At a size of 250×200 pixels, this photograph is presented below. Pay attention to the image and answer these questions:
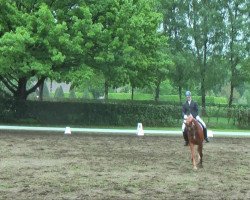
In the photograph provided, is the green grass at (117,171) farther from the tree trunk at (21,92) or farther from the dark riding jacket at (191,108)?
the tree trunk at (21,92)

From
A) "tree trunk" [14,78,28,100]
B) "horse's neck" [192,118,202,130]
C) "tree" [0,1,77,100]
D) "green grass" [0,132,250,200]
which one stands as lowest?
"green grass" [0,132,250,200]

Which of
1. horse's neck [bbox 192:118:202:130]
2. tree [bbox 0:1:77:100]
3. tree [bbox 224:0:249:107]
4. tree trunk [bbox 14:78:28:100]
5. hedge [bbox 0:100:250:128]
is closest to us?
horse's neck [bbox 192:118:202:130]

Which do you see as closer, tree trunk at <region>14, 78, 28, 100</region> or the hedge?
tree trunk at <region>14, 78, 28, 100</region>

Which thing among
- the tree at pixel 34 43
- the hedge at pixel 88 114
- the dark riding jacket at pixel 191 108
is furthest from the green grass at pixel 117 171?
the hedge at pixel 88 114

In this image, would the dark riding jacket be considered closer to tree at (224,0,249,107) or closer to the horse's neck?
the horse's neck

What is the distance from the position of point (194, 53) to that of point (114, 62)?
19408 millimetres

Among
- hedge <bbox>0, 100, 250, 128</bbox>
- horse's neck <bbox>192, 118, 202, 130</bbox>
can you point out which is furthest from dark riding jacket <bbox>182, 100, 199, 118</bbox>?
hedge <bbox>0, 100, 250, 128</bbox>

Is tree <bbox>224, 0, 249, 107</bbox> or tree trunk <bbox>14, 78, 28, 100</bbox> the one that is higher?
tree <bbox>224, 0, 249, 107</bbox>

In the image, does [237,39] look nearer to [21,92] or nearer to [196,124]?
[21,92]

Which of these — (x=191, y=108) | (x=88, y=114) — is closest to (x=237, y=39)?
(x=88, y=114)

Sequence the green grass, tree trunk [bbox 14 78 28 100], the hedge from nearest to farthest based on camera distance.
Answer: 1. the green grass
2. tree trunk [bbox 14 78 28 100]
3. the hedge

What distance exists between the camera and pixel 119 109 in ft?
121

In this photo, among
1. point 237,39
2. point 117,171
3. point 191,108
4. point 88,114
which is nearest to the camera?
point 117,171

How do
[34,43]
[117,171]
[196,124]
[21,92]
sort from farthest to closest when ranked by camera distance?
1. [21,92]
2. [34,43]
3. [196,124]
4. [117,171]
